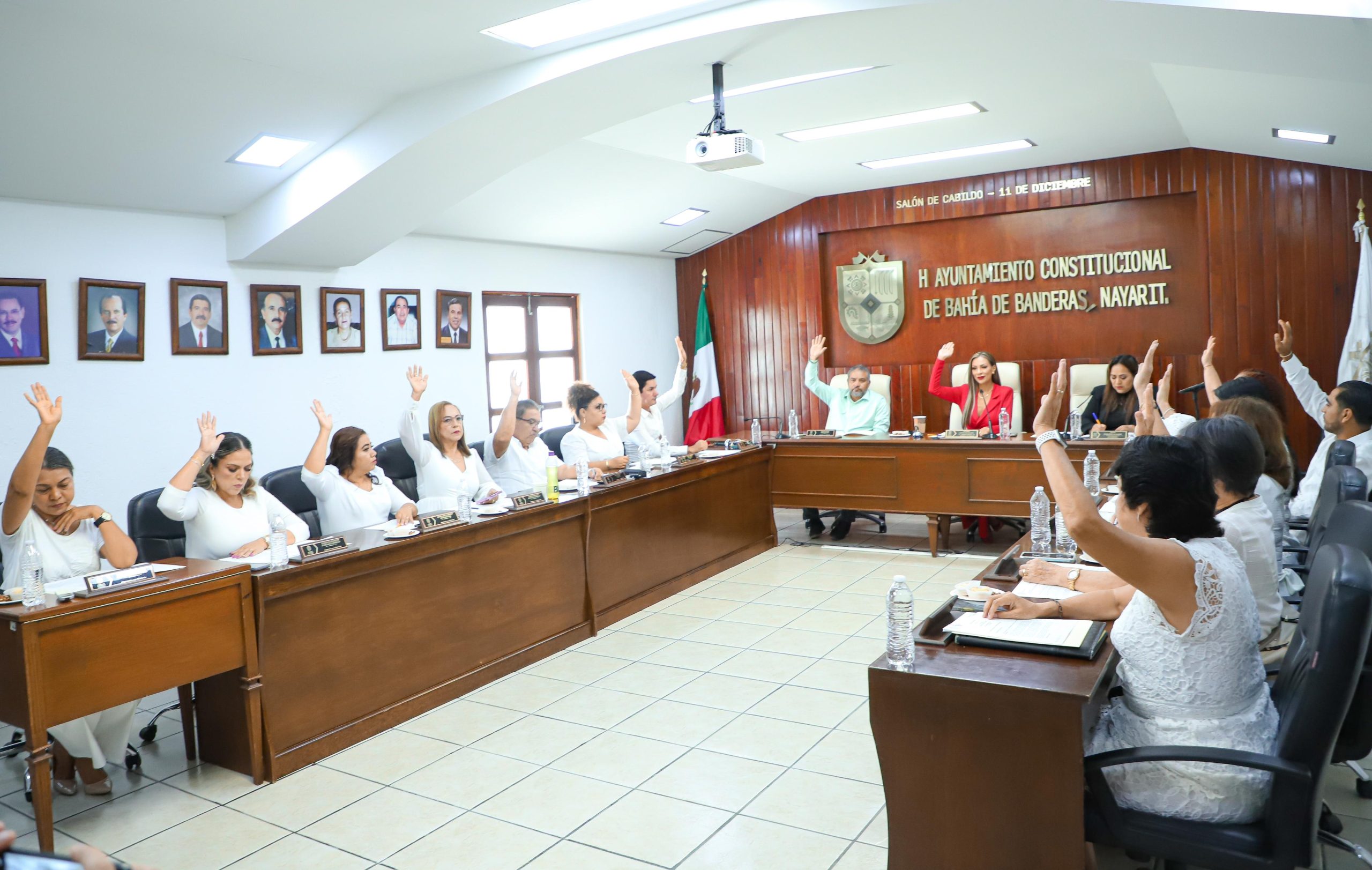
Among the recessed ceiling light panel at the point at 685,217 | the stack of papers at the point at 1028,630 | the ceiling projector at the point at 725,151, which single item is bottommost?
the stack of papers at the point at 1028,630

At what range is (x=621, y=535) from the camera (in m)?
5.28

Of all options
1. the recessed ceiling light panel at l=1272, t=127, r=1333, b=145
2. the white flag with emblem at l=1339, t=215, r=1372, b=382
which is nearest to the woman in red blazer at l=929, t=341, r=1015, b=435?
the white flag with emblem at l=1339, t=215, r=1372, b=382

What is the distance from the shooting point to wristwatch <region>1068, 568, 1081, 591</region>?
2.81m

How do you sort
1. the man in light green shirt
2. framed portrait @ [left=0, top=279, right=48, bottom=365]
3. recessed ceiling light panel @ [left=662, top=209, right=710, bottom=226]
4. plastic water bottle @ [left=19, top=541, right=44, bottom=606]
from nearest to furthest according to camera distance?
plastic water bottle @ [left=19, top=541, right=44, bottom=606]
framed portrait @ [left=0, top=279, right=48, bottom=365]
the man in light green shirt
recessed ceiling light panel @ [left=662, top=209, right=710, bottom=226]

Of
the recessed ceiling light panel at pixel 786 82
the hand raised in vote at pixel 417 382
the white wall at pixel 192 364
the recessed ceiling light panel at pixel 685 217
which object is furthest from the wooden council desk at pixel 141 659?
the recessed ceiling light panel at pixel 685 217

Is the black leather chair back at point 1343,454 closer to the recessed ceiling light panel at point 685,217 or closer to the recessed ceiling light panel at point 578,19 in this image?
the recessed ceiling light panel at point 578,19

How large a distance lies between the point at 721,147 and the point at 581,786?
3.15m

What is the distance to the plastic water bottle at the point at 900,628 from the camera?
2.21 meters

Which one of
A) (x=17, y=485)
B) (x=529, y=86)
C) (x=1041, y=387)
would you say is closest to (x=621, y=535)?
(x=529, y=86)

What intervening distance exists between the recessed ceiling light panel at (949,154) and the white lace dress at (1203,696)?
5669 millimetres

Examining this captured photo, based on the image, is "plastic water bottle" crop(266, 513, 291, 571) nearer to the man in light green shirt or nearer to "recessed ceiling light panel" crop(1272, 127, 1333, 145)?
the man in light green shirt

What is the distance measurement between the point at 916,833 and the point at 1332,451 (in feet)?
9.20

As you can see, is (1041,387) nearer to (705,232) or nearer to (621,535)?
(705,232)

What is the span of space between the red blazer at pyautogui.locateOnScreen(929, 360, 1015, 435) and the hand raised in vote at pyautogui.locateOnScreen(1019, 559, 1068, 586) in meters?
4.18
